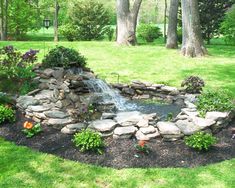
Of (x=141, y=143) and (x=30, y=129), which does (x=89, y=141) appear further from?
(x=30, y=129)

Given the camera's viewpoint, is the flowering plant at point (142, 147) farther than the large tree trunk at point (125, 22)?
No

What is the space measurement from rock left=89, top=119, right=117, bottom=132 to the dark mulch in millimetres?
276

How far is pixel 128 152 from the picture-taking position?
22.8ft

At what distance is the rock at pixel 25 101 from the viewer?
28.7 feet

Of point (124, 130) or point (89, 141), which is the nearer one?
point (89, 141)

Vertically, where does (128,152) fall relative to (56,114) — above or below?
below

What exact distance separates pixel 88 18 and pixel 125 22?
1041 centimetres

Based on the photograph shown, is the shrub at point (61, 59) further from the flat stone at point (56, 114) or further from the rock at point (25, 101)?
the flat stone at point (56, 114)

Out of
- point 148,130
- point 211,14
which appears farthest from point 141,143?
point 211,14

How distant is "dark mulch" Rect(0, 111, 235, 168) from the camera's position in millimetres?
6652

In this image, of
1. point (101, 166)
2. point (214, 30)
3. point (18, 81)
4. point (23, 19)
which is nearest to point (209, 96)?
point (101, 166)

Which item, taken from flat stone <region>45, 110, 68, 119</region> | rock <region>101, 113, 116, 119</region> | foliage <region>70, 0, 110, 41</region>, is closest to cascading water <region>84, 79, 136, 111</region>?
rock <region>101, 113, 116, 119</region>

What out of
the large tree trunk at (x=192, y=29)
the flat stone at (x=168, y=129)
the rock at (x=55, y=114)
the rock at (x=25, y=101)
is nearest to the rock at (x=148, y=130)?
the flat stone at (x=168, y=129)

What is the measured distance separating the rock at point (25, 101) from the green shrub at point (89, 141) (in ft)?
7.07
